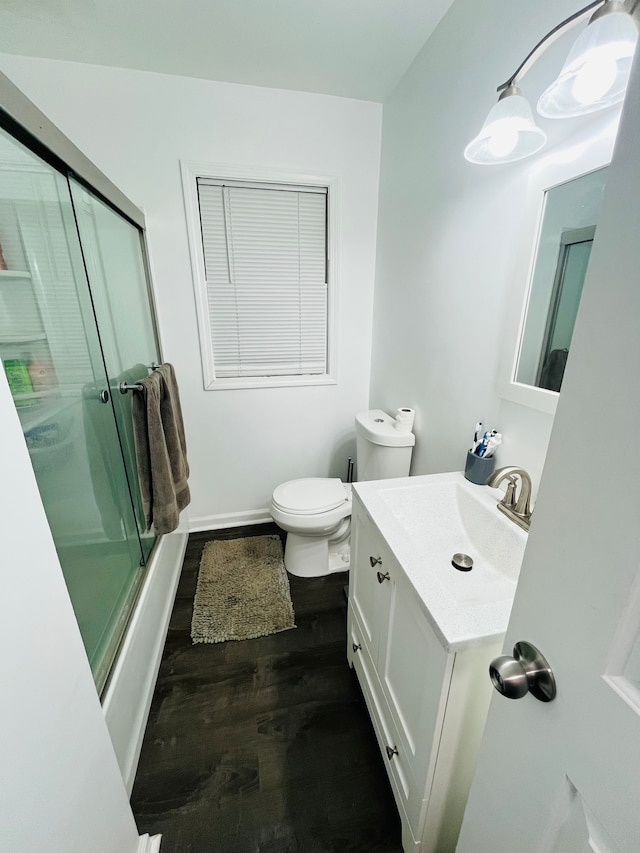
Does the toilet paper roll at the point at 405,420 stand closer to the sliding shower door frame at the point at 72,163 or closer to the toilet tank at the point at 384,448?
the toilet tank at the point at 384,448

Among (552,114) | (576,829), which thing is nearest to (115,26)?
(552,114)

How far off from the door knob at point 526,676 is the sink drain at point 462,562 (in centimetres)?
49

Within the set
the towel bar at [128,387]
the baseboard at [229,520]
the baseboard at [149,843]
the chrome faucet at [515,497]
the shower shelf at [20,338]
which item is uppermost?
the shower shelf at [20,338]

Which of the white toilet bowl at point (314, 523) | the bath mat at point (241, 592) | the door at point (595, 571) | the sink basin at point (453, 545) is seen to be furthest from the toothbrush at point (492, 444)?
the bath mat at point (241, 592)

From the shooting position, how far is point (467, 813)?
0.61 m

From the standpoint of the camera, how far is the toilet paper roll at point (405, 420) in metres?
1.54

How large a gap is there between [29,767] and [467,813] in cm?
72

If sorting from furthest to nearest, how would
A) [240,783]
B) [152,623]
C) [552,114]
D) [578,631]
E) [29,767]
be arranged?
1. [152,623]
2. [240,783]
3. [552,114]
4. [29,767]
5. [578,631]

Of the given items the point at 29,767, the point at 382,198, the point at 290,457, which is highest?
the point at 382,198

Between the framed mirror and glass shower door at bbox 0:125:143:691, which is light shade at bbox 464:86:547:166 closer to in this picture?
the framed mirror

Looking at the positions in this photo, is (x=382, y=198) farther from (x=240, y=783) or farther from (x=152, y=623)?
(x=240, y=783)

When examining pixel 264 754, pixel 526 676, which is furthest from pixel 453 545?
pixel 264 754

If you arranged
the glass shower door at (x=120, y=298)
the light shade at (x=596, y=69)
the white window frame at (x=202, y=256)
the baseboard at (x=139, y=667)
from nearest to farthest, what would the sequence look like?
the light shade at (x=596, y=69) → the baseboard at (x=139, y=667) → the glass shower door at (x=120, y=298) → the white window frame at (x=202, y=256)

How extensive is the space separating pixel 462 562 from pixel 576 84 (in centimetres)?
107
